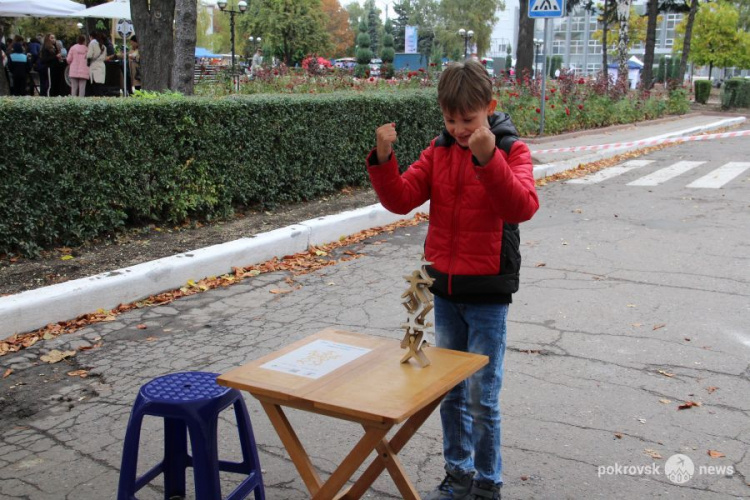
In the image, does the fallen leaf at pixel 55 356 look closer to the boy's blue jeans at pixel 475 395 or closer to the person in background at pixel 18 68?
the boy's blue jeans at pixel 475 395

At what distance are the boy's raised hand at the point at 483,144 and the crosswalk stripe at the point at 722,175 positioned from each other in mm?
10444

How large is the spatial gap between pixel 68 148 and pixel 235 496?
14.9 feet

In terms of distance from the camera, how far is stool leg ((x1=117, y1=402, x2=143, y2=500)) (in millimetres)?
2676

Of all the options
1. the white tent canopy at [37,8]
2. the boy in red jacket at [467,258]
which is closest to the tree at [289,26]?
the white tent canopy at [37,8]

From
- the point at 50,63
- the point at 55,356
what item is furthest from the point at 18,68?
the point at 55,356

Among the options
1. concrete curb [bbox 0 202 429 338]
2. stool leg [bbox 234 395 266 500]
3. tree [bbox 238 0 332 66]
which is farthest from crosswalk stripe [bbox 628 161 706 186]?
tree [bbox 238 0 332 66]

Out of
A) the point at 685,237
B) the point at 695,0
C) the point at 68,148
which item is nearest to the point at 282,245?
the point at 68,148

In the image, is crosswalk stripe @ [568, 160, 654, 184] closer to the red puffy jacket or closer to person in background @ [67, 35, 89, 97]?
the red puffy jacket

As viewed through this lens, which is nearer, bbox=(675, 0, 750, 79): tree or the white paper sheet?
the white paper sheet

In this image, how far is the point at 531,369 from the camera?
183 inches

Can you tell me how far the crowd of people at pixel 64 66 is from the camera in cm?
1730

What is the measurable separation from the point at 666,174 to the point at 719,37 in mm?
45323

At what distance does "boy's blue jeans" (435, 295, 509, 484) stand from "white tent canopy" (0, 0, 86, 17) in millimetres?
18897

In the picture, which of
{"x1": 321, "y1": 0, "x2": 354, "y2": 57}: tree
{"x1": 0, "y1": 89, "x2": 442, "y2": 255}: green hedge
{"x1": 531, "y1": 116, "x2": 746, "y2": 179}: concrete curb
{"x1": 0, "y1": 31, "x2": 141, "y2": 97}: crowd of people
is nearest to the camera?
{"x1": 0, "y1": 89, "x2": 442, "y2": 255}: green hedge
